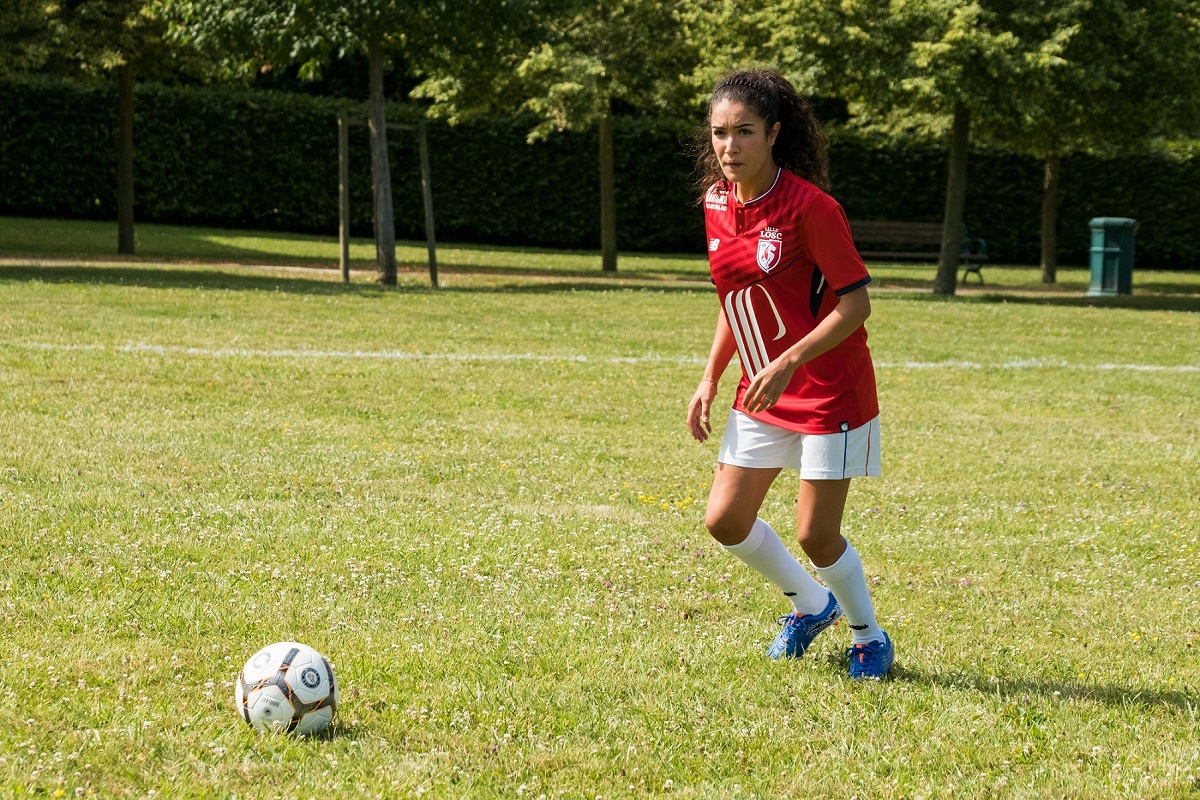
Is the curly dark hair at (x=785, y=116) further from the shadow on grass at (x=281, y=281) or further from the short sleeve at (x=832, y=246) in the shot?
the shadow on grass at (x=281, y=281)

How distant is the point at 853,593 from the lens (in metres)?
4.57

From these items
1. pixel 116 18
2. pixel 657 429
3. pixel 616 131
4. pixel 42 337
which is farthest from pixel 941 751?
pixel 616 131

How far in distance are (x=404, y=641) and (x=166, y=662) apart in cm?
79

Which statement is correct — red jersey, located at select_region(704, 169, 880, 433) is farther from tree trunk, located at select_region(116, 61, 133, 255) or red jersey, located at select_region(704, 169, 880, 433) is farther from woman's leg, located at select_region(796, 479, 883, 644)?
tree trunk, located at select_region(116, 61, 133, 255)

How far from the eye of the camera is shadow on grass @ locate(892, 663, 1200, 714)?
4.45m

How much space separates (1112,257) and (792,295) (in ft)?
78.5

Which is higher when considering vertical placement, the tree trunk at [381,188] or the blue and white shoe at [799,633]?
the tree trunk at [381,188]

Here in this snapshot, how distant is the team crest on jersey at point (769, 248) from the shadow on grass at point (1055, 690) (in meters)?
1.48

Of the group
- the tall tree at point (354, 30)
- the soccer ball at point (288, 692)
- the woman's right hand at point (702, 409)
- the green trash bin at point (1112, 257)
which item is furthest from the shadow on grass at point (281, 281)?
the soccer ball at point (288, 692)

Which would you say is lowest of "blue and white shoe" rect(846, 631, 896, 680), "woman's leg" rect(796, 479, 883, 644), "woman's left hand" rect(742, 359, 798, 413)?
"blue and white shoe" rect(846, 631, 896, 680)

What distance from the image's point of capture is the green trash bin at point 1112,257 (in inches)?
1036

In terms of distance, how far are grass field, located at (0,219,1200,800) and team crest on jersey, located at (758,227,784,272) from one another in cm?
136

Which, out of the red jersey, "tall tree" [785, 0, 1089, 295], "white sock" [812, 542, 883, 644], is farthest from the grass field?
"tall tree" [785, 0, 1089, 295]

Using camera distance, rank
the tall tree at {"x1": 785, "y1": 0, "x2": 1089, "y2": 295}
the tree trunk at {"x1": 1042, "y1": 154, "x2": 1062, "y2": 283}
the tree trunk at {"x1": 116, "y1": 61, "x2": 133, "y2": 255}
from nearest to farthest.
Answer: the tall tree at {"x1": 785, "y1": 0, "x2": 1089, "y2": 295} → the tree trunk at {"x1": 116, "y1": 61, "x2": 133, "y2": 255} → the tree trunk at {"x1": 1042, "y1": 154, "x2": 1062, "y2": 283}
